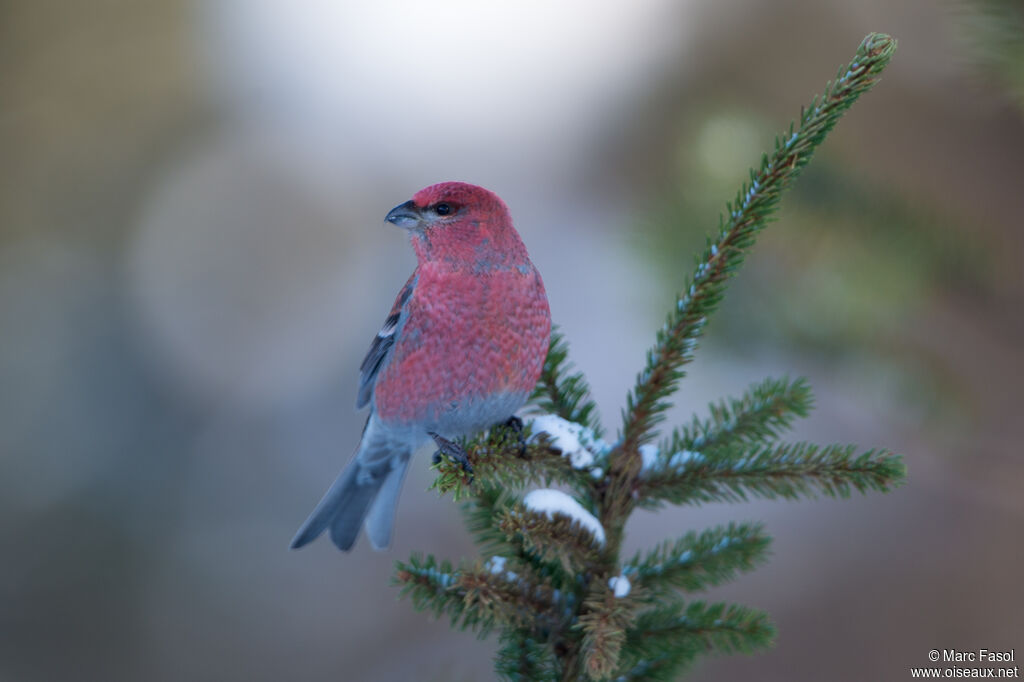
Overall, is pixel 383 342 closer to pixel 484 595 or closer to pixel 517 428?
pixel 517 428

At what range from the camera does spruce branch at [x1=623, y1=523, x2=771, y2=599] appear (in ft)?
4.03

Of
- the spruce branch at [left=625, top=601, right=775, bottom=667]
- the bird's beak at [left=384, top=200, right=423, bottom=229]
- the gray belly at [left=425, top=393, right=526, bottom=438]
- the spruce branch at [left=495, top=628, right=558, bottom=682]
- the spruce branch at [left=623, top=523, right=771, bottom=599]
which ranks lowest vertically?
→ the spruce branch at [left=495, top=628, right=558, bottom=682]

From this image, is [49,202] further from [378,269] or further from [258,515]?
[258,515]

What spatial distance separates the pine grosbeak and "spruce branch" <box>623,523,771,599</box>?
46 centimetres

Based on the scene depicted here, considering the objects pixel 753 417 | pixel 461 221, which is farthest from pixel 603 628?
pixel 461 221

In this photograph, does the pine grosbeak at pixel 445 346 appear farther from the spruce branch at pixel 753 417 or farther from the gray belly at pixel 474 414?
the spruce branch at pixel 753 417

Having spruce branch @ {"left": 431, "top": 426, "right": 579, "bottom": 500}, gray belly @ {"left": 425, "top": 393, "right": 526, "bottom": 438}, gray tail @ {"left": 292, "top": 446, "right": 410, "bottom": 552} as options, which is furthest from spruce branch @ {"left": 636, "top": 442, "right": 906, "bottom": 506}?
gray tail @ {"left": 292, "top": 446, "right": 410, "bottom": 552}

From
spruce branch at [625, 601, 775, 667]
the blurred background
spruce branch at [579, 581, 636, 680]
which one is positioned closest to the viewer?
spruce branch at [579, 581, 636, 680]

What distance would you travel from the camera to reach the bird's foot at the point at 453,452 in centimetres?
137

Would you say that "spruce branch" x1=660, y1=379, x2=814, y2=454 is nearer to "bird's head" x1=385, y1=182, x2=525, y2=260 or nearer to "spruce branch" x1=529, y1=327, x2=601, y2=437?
"spruce branch" x1=529, y1=327, x2=601, y2=437

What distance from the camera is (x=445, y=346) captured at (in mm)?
1773

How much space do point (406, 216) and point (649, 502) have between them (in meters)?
0.96

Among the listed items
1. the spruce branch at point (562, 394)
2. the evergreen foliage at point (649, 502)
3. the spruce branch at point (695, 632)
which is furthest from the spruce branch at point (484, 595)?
the spruce branch at point (562, 394)

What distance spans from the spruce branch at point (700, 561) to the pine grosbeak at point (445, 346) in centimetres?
46
